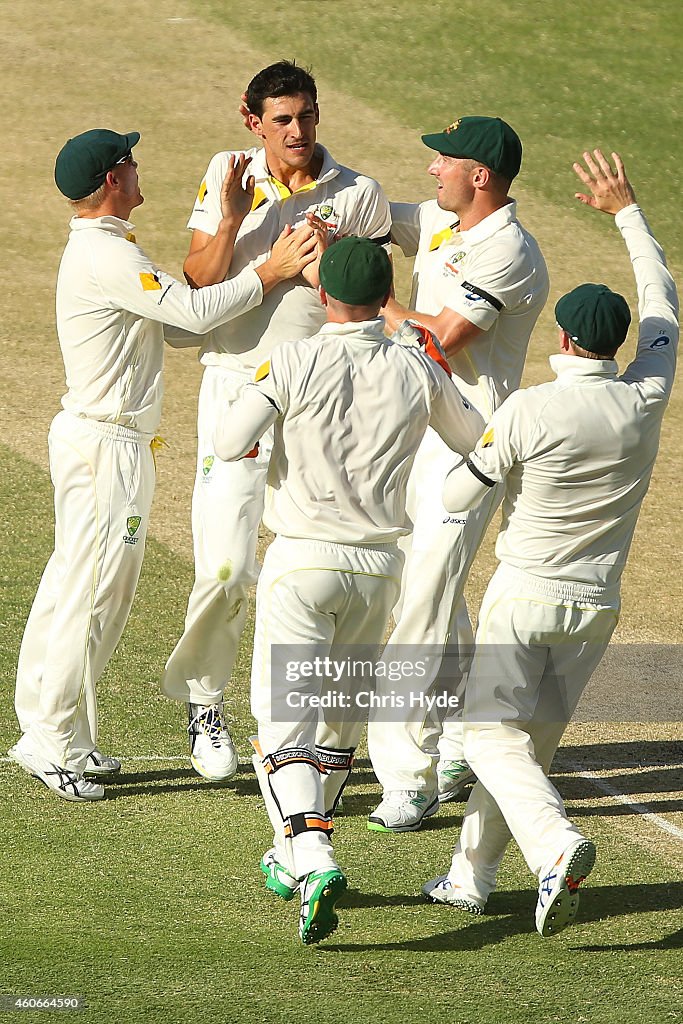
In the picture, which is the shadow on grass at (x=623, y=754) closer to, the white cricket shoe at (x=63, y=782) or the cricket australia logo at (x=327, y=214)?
the white cricket shoe at (x=63, y=782)

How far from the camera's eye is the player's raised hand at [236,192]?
17.6 ft

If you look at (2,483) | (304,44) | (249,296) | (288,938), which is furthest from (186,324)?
Answer: (304,44)

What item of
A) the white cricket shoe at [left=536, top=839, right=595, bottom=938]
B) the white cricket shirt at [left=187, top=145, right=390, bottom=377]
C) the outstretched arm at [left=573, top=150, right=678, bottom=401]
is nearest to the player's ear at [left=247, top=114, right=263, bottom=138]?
the white cricket shirt at [left=187, top=145, right=390, bottom=377]

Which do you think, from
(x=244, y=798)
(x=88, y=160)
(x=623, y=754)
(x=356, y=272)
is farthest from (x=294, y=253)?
(x=623, y=754)

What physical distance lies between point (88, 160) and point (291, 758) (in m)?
2.30

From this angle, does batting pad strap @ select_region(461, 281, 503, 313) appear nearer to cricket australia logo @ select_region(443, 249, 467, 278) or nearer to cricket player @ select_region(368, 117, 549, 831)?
cricket player @ select_region(368, 117, 549, 831)

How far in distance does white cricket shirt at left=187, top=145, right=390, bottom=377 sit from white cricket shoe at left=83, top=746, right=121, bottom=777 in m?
1.58

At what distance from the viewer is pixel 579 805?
556 cm

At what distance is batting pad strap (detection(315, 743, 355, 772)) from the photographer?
4.66 m

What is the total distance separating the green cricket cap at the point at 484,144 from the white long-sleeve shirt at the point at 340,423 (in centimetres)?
118

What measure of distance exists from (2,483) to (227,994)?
5.58 metres

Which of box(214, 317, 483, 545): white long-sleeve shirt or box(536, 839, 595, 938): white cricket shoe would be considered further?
box(214, 317, 483, 545): white long-sleeve shirt

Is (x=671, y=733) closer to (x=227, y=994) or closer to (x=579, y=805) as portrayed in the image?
(x=579, y=805)

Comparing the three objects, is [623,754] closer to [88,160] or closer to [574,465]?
[574,465]
